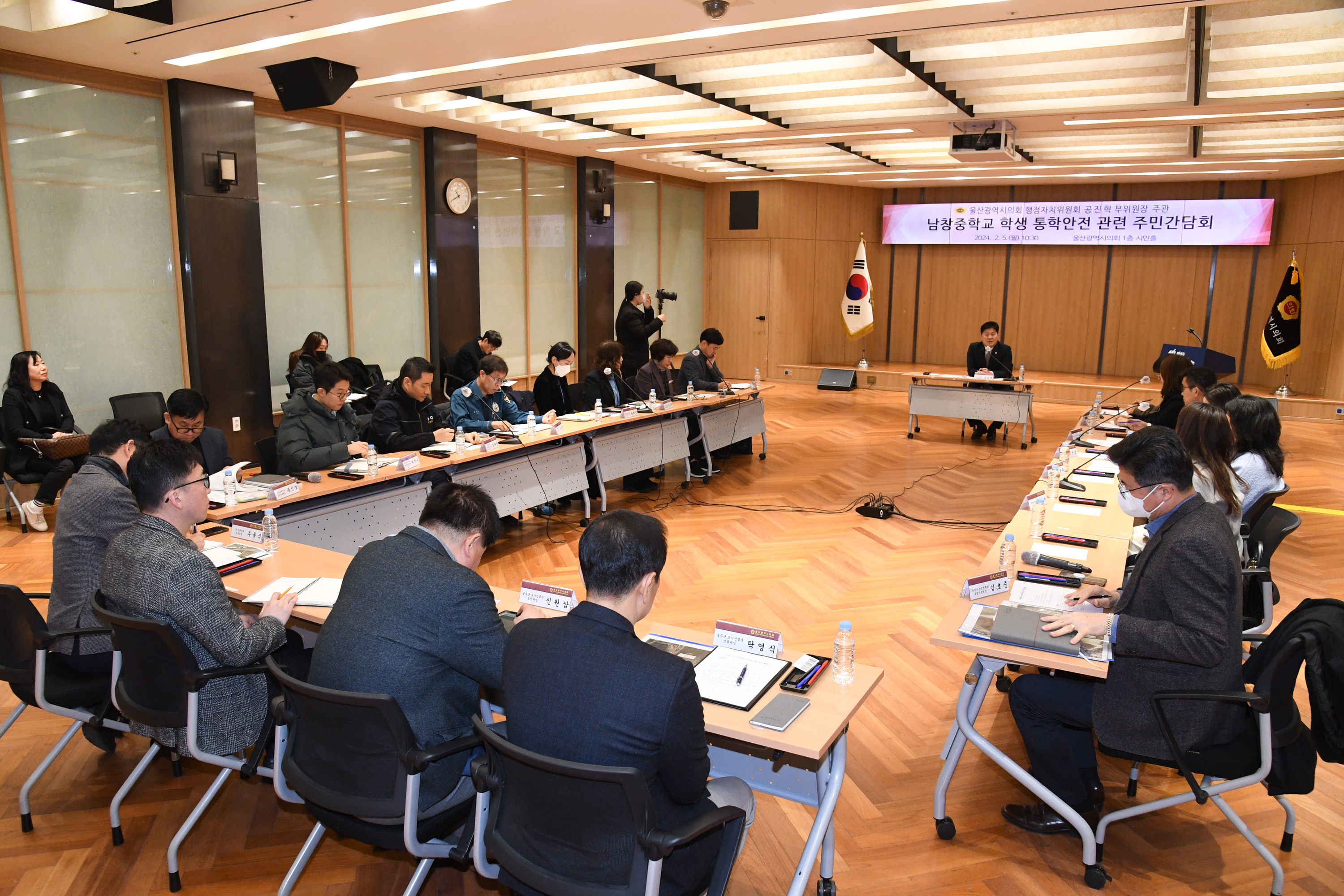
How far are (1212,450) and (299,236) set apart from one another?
7019 mm

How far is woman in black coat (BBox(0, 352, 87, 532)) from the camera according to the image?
18.4 ft

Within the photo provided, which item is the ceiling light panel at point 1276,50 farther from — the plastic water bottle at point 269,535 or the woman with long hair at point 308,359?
the woman with long hair at point 308,359

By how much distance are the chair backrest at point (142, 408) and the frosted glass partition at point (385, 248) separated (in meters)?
1.75

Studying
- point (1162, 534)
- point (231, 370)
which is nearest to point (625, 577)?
point (1162, 534)

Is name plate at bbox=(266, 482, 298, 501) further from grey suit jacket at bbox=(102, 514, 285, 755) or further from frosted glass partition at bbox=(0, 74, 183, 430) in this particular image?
frosted glass partition at bbox=(0, 74, 183, 430)

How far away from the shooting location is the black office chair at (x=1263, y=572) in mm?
3355

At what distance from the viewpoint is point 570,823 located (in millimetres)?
1680

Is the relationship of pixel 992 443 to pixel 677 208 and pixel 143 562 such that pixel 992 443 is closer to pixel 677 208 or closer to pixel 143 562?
pixel 677 208

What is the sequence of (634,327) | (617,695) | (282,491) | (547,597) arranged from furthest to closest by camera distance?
(634,327)
(282,491)
(547,597)
(617,695)

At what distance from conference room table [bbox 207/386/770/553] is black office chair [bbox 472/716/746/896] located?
2550 mm

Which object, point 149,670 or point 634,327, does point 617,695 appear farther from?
point 634,327

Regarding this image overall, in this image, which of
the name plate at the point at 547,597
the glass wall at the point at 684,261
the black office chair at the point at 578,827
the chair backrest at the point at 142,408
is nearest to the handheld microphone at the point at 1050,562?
the name plate at the point at 547,597

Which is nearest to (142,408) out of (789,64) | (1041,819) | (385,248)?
(385,248)

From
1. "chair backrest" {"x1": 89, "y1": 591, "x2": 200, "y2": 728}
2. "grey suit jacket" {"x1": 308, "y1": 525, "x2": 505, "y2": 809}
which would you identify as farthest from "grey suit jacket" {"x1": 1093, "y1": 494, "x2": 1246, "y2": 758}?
"chair backrest" {"x1": 89, "y1": 591, "x2": 200, "y2": 728}
